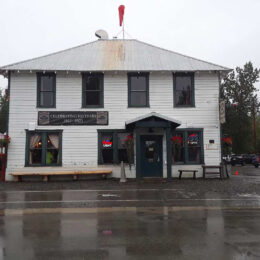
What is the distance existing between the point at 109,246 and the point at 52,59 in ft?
49.9

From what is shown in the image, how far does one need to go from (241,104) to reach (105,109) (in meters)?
40.2

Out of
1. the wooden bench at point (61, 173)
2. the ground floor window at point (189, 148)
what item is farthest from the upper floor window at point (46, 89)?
the ground floor window at point (189, 148)

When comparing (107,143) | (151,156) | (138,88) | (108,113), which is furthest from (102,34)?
(151,156)

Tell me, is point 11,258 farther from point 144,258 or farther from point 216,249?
point 216,249

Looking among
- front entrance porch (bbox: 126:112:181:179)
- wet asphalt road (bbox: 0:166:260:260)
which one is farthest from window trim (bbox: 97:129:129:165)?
wet asphalt road (bbox: 0:166:260:260)

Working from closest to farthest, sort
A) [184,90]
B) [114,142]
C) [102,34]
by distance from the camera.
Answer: [114,142] < [184,90] < [102,34]

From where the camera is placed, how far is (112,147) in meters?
17.4

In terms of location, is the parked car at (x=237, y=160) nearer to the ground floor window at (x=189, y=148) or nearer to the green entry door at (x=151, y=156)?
the ground floor window at (x=189, y=148)

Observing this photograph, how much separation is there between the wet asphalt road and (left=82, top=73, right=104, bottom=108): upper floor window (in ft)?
23.3

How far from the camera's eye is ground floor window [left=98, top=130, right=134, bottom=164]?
17312 mm

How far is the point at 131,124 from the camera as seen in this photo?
53.8 feet

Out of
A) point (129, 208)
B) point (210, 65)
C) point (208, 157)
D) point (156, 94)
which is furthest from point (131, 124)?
point (129, 208)

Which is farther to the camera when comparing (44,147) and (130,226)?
(44,147)

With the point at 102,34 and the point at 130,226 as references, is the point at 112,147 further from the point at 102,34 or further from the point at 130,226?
the point at 130,226
